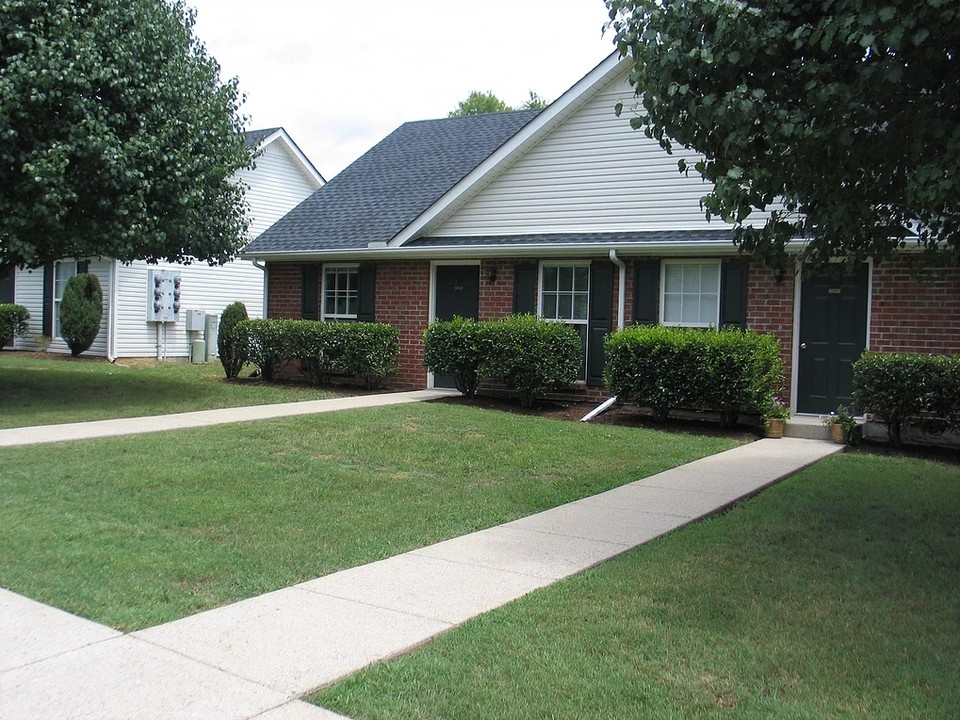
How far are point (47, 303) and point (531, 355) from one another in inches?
633

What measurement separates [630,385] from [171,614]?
28.3ft

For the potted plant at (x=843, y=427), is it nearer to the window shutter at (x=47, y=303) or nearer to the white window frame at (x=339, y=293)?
the white window frame at (x=339, y=293)

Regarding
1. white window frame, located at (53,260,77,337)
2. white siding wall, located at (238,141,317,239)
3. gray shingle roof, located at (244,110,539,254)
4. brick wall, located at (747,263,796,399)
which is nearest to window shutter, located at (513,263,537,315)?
gray shingle roof, located at (244,110,539,254)

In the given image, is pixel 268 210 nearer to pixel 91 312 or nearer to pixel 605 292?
pixel 91 312

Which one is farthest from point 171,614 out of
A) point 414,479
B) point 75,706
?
point 414,479

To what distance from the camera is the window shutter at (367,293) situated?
53.8 feet

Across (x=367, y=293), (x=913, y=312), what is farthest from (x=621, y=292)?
(x=367, y=293)

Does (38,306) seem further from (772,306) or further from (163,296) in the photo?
(772,306)

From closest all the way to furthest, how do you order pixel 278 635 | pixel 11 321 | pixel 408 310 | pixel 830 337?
pixel 278 635, pixel 830 337, pixel 408 310, pixel 11 321

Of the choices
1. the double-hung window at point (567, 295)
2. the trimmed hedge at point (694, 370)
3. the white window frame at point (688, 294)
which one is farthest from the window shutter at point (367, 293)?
the white window frame at point (688, 294)

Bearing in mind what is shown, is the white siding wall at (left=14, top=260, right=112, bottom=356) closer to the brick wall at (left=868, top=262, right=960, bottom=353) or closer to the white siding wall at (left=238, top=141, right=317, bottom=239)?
the white siding wall at (left=238, top=141, right=317, bottom=239)

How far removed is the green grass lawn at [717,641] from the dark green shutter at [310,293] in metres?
11.7

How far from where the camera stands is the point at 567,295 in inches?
577

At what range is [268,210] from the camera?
26.4 metres
